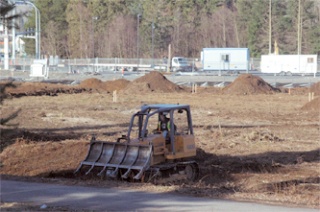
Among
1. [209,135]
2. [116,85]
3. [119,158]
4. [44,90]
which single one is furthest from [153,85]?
[119,158]

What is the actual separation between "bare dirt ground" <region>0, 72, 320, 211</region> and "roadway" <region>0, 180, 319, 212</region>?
0.64m

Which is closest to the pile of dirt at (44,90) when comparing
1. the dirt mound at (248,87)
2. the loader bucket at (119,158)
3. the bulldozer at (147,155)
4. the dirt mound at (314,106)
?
the dirt mound at (248,87)

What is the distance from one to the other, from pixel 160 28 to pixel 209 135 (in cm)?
7066

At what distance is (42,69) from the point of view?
2594 inches

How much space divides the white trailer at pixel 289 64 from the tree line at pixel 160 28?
33.2ft

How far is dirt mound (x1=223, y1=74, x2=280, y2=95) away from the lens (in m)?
50.1

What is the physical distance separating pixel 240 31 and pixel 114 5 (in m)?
18.4

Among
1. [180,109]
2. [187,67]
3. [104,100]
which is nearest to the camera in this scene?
[180,109]

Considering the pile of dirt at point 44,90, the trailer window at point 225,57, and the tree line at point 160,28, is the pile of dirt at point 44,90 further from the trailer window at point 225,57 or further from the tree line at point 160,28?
the tree line at point 160,28

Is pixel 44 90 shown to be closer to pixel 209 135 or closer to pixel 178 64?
pixel 209 135

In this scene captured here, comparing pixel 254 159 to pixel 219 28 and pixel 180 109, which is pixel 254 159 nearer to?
pixel 180 109

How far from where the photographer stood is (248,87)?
50.5m

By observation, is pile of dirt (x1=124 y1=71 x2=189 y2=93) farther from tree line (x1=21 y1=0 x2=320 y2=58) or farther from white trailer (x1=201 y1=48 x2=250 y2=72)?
tree line (x1=21 y1=0 x2=320 y2=58)

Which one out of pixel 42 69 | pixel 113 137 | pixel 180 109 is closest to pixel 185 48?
pixel 42 69
